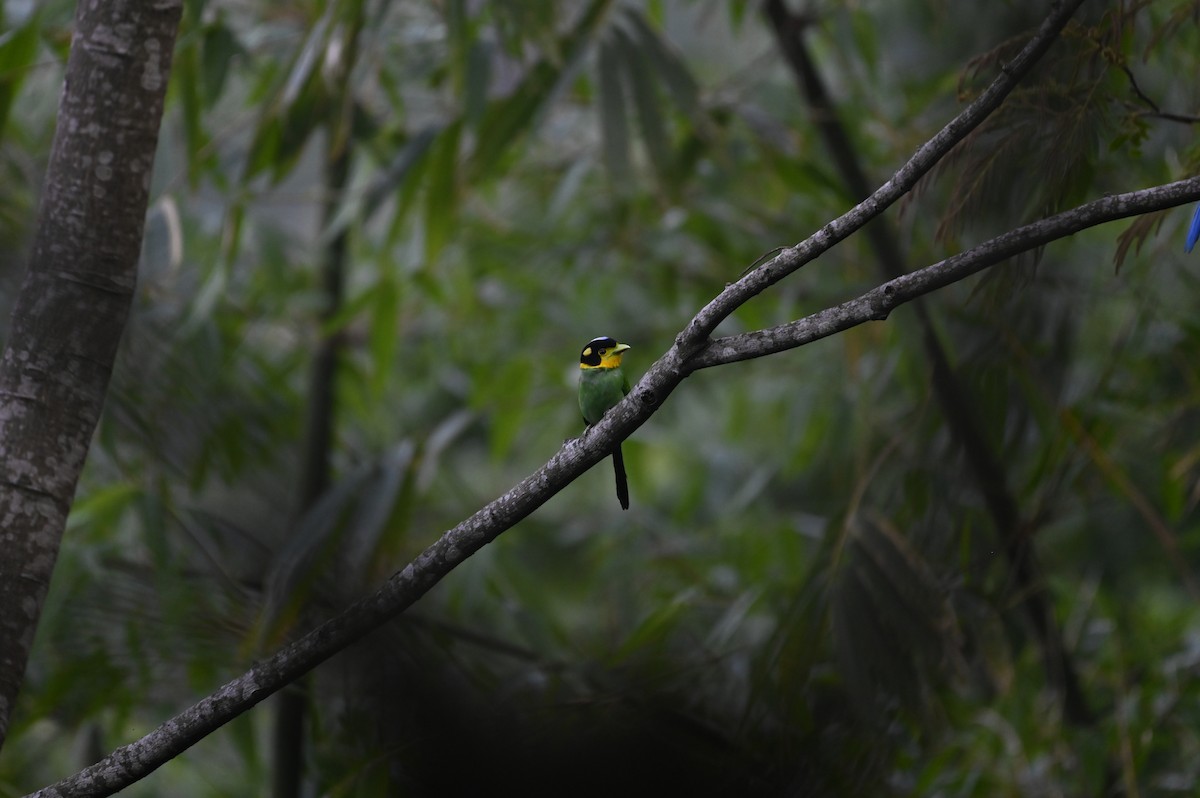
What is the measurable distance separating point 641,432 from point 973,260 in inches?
192

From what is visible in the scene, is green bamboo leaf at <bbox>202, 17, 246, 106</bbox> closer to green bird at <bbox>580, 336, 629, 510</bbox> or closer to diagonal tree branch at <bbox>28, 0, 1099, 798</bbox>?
green bird at <bbox>580, 336, 629, 510</bbox>

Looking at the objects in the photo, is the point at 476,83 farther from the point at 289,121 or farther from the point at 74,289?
the point at 74,289

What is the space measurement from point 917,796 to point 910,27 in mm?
3691

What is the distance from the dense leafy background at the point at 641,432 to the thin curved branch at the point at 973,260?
0.26 meters

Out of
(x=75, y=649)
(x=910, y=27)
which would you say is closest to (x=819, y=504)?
(x=910, y=27)

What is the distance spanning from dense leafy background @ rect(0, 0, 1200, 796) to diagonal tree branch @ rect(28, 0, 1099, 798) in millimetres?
76

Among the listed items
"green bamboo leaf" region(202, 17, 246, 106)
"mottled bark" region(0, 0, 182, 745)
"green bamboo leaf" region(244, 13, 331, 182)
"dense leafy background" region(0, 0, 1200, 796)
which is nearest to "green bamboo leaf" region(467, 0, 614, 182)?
"dense leafy background" region(0, 0, 1200, 796)

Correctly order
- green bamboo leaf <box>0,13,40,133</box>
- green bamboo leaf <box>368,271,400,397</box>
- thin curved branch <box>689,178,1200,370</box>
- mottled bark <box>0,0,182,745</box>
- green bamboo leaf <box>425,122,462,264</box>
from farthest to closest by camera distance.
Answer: green bamboo leaf <box>368,271,400,397</box> → green bamboo leaf <box>425,122,462,264</box> → green bamboo leaf <box>0,13,40,133</box> → mottled bark <box>0,0,182,745</box> → thin curved branch <box>689,178,1200,370</box>

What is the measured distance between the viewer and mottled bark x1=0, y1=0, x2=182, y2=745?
1817 mm

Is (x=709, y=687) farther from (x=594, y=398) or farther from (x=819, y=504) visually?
(x=819, y=504)

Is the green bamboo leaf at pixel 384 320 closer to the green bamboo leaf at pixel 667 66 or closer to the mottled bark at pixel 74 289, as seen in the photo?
the green bamboo leaf at pixel 667 66

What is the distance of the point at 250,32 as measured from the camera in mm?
4277

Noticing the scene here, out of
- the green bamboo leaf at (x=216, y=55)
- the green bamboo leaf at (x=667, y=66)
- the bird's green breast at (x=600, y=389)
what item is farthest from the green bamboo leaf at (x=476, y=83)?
the bird's green breast at (x=600, y=389)

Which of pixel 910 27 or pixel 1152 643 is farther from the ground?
pixel 910 27
